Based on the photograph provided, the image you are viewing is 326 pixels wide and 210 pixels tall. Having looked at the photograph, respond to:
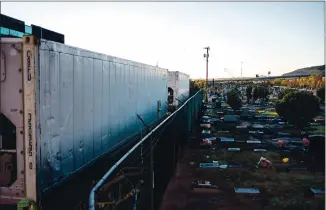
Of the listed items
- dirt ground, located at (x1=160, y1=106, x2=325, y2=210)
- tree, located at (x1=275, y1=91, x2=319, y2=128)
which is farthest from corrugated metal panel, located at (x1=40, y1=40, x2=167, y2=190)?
tree, located at (x1=275, y1=91, x2=319, y2=128)

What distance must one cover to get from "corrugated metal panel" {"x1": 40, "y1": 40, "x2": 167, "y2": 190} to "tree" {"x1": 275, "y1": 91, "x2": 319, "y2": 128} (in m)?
18.0

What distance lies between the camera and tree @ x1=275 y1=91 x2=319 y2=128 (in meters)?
22.8

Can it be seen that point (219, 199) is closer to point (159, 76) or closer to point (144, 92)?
point (144, 92)

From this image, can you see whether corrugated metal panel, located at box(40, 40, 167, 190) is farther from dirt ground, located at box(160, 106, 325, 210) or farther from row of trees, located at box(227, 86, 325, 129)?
row of trees, located at box(227, 86, 325, 129)

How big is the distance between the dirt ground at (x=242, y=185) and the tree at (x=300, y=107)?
7.04 meters

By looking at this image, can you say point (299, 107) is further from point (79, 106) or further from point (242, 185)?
point (79, 106)

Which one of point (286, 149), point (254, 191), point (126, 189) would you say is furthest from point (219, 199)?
point (286, 149)

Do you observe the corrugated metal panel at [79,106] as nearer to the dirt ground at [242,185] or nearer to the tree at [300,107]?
the dirt ground at [242,185]

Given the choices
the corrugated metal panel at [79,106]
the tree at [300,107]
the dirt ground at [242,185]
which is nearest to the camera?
the corrugated metal panel at [79,106]

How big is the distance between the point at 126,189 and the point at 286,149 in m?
15.7

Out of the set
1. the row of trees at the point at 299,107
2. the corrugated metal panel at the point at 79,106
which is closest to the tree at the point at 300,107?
the row of trees at the point at 299,107

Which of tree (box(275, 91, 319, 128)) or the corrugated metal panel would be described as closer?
the corrugated metal panel

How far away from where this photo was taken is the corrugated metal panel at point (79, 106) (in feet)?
14.2

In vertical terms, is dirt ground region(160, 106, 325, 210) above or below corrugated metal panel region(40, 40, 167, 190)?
below
